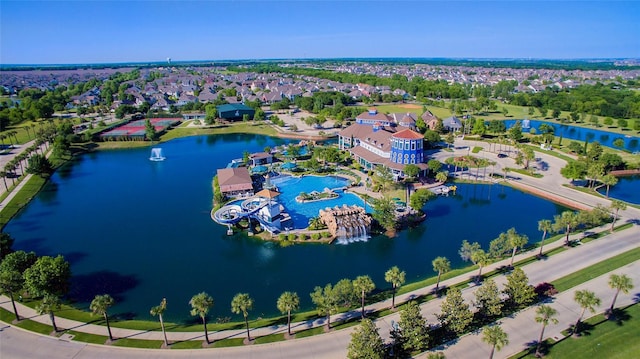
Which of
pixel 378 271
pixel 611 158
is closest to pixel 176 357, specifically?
pixel 378 271

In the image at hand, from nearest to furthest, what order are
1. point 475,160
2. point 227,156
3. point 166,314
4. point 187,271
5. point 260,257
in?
1. point 166,314
2. point 187,271
3. point 260,257
4. point 475,160
5. point 227,156

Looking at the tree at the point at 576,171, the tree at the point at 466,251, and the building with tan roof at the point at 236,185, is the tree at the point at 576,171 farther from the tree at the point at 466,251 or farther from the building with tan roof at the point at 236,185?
the building with tan roof at the point at 236,185

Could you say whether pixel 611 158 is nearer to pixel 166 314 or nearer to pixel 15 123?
pixel 166 314

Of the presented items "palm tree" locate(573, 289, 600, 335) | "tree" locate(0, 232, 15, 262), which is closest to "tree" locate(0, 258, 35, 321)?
"tree" locate(0, 232, 15, 262)

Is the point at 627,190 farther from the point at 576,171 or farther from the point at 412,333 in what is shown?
the point at 412,333

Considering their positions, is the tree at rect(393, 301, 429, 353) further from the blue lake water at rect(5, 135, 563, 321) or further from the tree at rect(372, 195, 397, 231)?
the tree at rect(372, 195, 397, 231)

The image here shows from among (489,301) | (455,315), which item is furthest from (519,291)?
(455,315)
